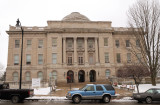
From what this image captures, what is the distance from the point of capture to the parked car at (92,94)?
1320 centimetres

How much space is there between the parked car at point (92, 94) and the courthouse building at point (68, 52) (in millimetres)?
23635

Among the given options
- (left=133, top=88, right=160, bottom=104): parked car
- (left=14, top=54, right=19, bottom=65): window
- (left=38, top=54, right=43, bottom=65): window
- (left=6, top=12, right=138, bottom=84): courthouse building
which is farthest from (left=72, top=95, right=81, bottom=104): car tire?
(left=14, top=54, right=19, bottom=65): window

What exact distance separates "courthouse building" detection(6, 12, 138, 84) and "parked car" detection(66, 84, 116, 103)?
2363cm

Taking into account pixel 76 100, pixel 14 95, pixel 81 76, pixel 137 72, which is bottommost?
pixel 76 100

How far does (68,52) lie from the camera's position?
39.4 metres

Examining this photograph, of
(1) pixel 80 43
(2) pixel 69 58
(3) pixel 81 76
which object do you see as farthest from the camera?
(3) pixel 81 76

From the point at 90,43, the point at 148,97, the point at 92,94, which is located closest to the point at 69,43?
the point at 90,43

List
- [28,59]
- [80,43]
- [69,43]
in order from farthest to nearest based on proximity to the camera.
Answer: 1. [80,43]
2. [69,43]
3. [28,59]

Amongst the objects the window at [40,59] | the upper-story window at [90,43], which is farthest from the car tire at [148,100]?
the window at [40,59]

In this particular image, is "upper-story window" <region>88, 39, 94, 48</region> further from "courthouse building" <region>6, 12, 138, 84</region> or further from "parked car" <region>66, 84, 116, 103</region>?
"parked car" <region>66, 84, 116, 103</region>

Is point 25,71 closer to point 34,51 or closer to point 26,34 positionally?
point 34,51

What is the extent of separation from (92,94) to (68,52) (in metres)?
26.7

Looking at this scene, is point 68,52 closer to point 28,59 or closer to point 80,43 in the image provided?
point 80,43

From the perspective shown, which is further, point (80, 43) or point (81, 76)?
point (81, 76)
